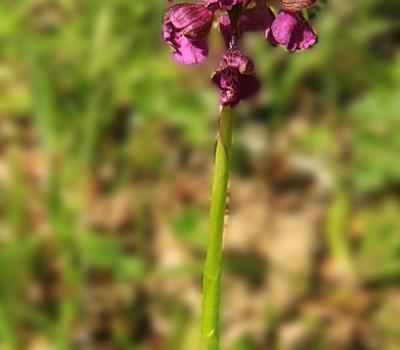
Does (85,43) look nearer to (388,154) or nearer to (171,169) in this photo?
(171,169)

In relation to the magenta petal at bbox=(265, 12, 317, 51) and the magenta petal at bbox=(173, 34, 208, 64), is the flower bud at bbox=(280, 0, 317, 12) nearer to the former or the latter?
the magenta petal at bbox=(265, 12, 317, 51)

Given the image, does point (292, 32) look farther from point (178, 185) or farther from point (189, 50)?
point (178, 185)

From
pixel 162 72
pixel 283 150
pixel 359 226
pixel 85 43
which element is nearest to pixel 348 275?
pixel 359 226

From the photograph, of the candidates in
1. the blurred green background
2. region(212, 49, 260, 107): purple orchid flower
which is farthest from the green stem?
the blurred green background

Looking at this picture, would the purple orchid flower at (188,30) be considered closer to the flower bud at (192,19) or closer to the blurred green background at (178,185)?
the flower bud at (192,19)

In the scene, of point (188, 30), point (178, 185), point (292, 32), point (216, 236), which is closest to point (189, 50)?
point (188, 30)
